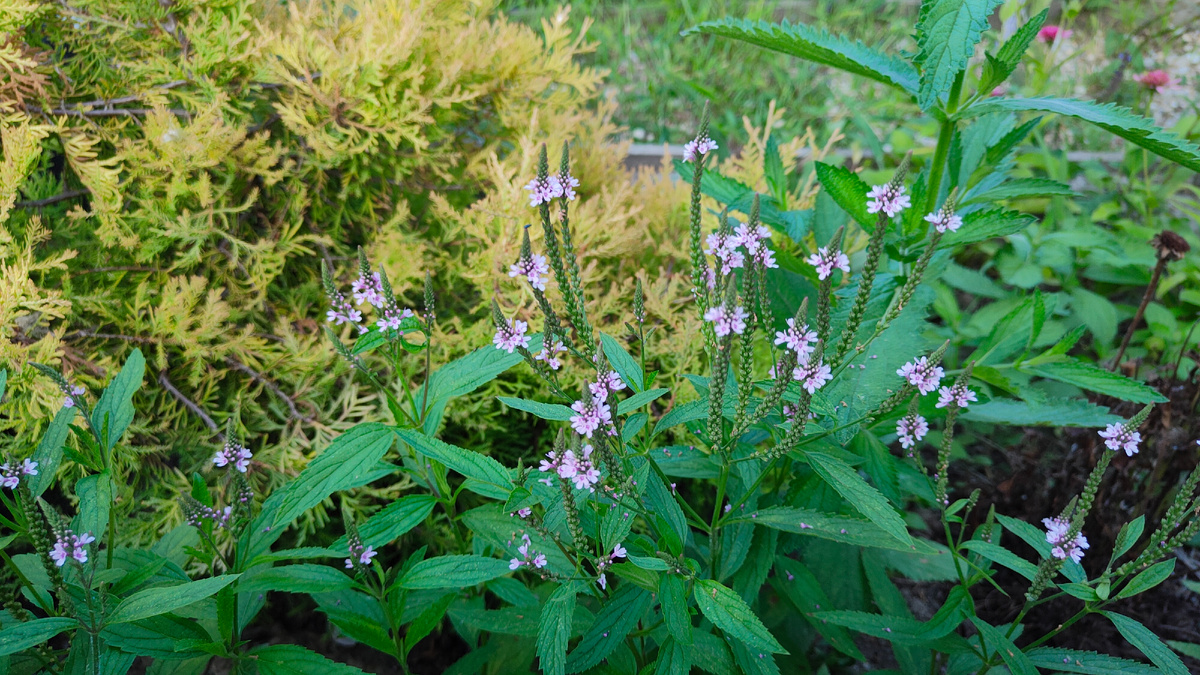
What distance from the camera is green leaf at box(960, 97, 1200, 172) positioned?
1.42 meters

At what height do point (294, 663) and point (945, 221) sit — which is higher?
point (945, 221)

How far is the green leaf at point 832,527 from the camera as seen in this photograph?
1.49 metres

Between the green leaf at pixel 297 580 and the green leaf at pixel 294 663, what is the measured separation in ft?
0.44

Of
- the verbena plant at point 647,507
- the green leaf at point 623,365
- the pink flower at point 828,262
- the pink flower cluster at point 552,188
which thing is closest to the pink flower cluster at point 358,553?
the verbena plant at point 647,507

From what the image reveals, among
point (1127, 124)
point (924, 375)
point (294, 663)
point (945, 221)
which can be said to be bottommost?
point (294, 663)

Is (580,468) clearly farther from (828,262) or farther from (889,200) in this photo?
(889,200)

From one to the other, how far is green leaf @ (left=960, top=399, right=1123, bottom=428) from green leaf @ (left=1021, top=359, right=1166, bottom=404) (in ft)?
0.30

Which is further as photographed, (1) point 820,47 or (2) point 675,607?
(1) point 820,47

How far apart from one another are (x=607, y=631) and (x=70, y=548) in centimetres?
101

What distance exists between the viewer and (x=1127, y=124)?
1.46 m

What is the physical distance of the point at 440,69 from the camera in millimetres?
2545

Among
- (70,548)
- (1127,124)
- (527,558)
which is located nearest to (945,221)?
(1127,124)

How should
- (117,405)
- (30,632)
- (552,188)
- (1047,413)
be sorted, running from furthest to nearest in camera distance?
(1047,413), (117,405), (552,188), (30,632)

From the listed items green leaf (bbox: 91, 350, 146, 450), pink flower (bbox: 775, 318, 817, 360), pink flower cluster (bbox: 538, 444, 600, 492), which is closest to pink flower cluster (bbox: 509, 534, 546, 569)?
pink flower cluster (bbox: 538, 444, 600, 492)
